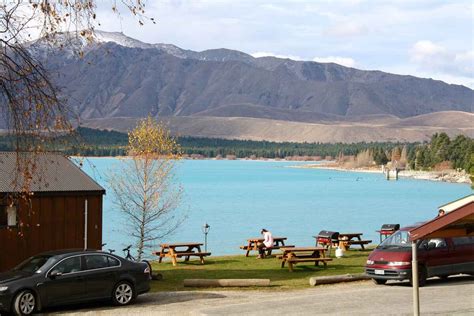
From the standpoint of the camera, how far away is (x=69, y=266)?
1788 cm

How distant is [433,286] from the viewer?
2088cm

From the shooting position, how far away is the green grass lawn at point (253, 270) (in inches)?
913

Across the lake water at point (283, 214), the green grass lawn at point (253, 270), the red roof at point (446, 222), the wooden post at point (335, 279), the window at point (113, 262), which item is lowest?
the lake water at point (283, 214)

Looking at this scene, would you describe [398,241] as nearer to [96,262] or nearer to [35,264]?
[96,262]

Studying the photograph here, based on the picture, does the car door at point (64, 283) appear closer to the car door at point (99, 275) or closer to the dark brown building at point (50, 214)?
the car door at point (99, 275)

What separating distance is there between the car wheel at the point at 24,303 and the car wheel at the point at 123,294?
6.90 ft

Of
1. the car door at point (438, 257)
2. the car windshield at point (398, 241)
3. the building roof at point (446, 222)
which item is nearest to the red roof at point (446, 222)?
the building roof at point (446, 222)

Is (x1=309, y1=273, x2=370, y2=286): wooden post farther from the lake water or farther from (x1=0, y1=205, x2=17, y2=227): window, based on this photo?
the lake water

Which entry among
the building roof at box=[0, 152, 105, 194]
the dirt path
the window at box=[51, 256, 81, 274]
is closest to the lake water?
the building roof at box=[0, 152, 105, 194]

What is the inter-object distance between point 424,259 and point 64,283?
963cm

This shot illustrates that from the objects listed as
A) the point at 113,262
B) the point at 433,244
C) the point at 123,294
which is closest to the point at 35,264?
the point at 113,262

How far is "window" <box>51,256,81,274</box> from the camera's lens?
17641 mm

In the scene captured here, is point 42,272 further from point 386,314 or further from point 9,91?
point 386,314

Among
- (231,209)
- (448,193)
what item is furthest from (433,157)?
(231,209)
